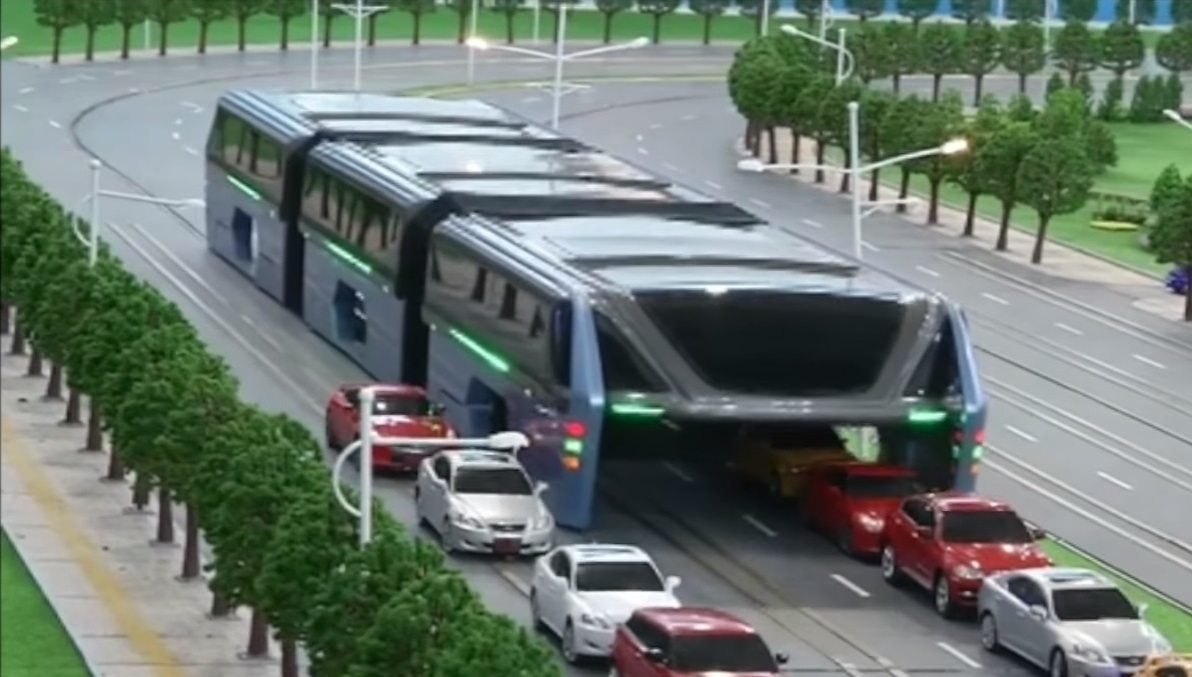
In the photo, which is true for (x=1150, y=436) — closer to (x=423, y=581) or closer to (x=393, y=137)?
(x=423, y=581)

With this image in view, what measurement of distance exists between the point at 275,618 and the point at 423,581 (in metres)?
3.89

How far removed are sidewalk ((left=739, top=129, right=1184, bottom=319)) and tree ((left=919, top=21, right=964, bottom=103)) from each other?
2.74 metres

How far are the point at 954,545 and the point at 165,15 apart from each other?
35.3m

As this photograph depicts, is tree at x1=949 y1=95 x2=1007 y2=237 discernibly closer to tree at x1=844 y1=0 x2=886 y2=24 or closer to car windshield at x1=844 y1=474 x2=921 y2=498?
tree at x1=844 y1=0 x2=886 y2=24

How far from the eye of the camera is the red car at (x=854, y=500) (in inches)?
1690

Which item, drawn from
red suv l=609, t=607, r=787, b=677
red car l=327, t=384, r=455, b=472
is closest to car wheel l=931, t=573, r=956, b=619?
red suv l=609, t=607, r=787, b=677

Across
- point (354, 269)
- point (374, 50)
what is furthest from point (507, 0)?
point (354, 269)

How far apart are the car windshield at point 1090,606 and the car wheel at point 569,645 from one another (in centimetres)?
538

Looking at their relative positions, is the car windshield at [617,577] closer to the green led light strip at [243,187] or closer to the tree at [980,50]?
the tree at [980,50]

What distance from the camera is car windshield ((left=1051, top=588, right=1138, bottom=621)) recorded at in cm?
3712

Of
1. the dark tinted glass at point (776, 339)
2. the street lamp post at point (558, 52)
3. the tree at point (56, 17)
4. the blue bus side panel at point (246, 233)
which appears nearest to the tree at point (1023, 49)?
the street lamp post at point (558, 52)

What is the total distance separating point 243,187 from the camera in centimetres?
6519

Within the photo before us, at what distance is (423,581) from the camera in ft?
107

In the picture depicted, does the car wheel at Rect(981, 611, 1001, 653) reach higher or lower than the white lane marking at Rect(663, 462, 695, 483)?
higher
